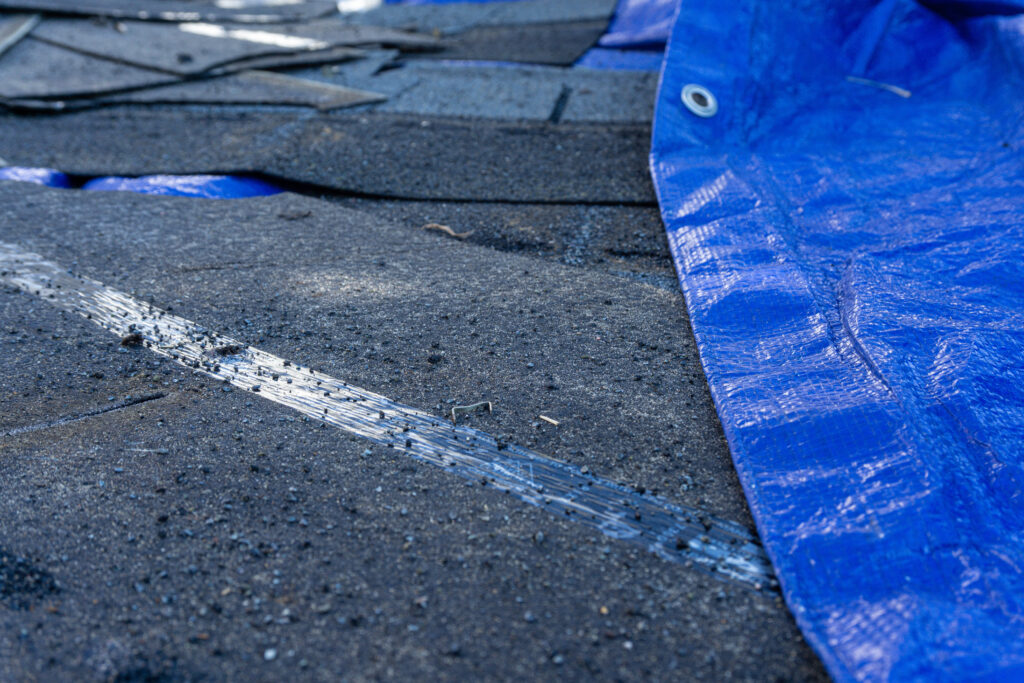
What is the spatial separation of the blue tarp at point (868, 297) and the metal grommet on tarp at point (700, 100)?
0.04 meters

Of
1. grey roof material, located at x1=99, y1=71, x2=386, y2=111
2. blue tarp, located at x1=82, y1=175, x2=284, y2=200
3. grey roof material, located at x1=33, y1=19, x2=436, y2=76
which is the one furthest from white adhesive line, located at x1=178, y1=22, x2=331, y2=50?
blue tarp, located at x1=82, y1=175, x2=284, y2=200

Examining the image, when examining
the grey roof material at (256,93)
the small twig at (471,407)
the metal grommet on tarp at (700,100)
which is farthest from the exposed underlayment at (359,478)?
the grey roof material at (256,93)

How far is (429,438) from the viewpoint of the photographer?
203 centimetres

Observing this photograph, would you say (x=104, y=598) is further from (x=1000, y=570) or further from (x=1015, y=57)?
(x=1015, y=57)

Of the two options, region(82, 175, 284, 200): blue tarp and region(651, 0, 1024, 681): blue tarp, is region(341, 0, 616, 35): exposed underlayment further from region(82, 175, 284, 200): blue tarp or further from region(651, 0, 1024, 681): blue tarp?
region(82, 175, 284, 200): blue tarp

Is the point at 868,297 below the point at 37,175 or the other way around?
the other way around

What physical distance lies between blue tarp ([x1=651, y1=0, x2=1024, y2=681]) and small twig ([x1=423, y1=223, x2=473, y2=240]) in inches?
35.6

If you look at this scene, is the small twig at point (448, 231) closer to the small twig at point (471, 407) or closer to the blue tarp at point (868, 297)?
the blue tarp at point (868, 297)

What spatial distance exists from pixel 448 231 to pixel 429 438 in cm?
142

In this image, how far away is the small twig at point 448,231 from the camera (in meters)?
3.20

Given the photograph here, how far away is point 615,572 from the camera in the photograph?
1626mm

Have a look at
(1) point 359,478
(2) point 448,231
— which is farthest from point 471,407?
(2) point 448,231

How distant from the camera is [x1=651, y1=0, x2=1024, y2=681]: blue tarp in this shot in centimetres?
154

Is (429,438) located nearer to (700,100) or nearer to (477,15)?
(700,100)
